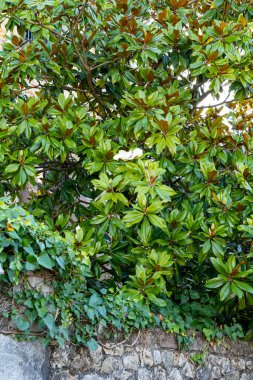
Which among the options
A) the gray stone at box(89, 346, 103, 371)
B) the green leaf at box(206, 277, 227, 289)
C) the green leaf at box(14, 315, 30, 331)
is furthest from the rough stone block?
the green leaf at box(14, 315, 30, 331)

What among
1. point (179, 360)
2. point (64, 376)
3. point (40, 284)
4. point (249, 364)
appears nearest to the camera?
point (40, 284)

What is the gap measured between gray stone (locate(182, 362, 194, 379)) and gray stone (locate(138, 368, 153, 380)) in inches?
19.1

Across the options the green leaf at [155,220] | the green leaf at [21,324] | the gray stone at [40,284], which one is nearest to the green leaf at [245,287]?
the green leaf at [155,220]

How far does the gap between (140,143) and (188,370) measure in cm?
252

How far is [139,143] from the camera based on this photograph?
21.3 ft

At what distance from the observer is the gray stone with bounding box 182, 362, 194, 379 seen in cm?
552

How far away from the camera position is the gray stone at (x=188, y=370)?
217 inches

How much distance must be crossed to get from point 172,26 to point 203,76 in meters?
0.69

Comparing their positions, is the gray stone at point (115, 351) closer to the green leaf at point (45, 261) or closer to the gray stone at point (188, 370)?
the gray stone at point (188, 370)

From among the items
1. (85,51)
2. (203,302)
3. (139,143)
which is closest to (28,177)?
(139,143)

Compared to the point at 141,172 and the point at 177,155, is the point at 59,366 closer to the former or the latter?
the point at 141,172

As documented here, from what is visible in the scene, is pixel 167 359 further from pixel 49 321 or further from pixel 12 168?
pixel 12 168

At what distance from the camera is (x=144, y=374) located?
16.8 feet

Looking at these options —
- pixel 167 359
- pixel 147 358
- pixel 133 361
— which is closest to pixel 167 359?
pixel 167 359
